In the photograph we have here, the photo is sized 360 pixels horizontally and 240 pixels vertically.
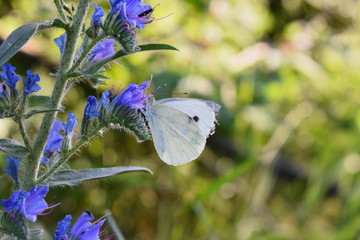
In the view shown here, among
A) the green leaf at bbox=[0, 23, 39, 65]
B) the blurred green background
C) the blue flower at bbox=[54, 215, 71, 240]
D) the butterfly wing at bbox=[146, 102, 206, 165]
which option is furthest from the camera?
the blurred green background

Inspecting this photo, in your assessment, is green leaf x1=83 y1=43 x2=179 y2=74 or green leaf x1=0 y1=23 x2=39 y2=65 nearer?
green leaf x1=0 y1=23 x2=39 y2=65

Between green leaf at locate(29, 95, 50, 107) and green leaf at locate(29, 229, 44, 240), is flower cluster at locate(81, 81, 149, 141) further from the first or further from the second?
green leaf at locate(29, 229, 44, 240)

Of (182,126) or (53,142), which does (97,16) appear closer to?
(53,142)

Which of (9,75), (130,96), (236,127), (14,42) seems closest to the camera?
(14,42)

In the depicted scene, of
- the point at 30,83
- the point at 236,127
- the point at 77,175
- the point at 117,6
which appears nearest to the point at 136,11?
the point at 117,6

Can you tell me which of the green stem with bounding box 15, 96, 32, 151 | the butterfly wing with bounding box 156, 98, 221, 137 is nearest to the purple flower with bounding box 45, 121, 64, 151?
the green stem with bounding box 15, 96, 32, 151

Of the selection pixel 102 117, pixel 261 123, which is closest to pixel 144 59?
pixel 261 123

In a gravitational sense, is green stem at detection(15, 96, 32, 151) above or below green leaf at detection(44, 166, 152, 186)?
above
